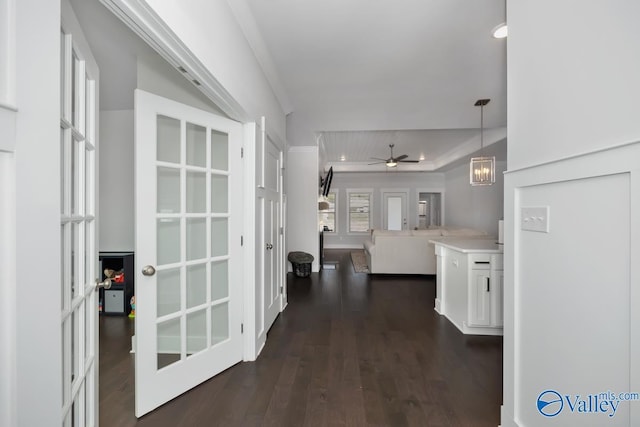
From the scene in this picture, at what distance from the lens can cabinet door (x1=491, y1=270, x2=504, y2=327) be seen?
2.72m

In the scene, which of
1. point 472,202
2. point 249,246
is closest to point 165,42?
point 249,246

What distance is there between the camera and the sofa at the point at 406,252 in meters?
5.35

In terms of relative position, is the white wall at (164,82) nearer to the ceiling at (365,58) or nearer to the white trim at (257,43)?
the ceiling at (365,58)

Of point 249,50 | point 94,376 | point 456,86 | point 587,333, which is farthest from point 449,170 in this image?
point 94,376

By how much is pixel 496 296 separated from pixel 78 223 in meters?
3.23

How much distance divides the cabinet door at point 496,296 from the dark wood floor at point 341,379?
7.6 inches

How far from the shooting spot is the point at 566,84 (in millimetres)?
1103

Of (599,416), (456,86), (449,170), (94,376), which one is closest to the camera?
(599,416)

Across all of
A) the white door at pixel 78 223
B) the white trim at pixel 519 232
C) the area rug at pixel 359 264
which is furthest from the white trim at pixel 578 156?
the area rug at pixel 359 264

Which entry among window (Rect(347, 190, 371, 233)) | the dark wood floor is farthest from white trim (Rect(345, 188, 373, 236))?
the dark wood floor

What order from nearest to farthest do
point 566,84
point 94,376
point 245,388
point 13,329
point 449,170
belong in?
1. point 13,329
2. point 566,84
3. point 94,376
4. point 245,388
5. point 449,170

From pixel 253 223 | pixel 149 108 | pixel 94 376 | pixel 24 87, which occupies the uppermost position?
pixel 149 108

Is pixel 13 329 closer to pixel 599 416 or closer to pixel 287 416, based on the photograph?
pixel 287 416

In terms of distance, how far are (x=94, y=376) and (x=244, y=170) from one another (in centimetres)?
156
